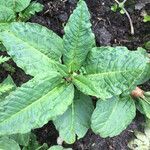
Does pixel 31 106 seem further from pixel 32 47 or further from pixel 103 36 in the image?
pixel 103 36

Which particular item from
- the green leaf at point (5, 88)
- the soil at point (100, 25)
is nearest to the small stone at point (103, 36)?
the soil at point (100, 25)

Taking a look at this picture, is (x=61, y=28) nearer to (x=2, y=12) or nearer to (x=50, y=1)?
(x=50, y=1)

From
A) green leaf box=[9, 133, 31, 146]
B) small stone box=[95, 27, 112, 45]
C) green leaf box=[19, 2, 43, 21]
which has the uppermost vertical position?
green leaf box=[19, 2, 43, 21]

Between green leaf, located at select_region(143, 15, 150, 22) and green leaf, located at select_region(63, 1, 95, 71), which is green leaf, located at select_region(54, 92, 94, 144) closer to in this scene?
green leaf, located at select_region(63, 1, 95, 71)

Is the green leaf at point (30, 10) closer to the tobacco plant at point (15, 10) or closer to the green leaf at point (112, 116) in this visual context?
the tobacco plant at point (15, 10)

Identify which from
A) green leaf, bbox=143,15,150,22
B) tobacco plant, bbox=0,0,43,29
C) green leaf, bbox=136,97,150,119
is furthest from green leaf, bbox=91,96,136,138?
tobacco plant, bbox=0,0,43,29
